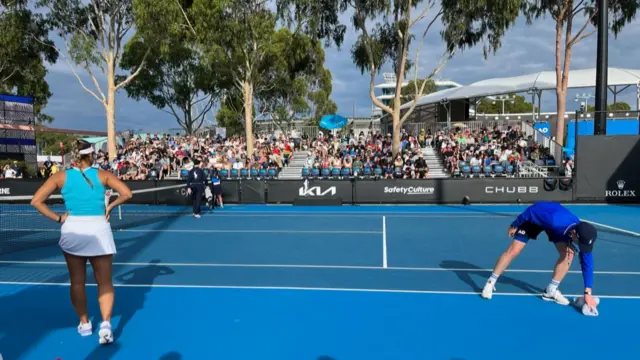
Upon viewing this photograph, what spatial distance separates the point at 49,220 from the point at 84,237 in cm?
1172

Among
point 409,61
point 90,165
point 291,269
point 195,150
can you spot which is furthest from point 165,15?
point 90,165

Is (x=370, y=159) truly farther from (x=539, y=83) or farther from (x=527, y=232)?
(x=539, y=83)

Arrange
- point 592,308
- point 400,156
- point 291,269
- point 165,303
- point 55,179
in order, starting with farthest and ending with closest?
point 400,156
point 291,269
point 165,303
point 592,308
point 55,179

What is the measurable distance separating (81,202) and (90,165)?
1.41ft

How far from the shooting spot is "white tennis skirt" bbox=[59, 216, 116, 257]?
457cm

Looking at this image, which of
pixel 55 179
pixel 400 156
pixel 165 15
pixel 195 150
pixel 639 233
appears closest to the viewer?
pixel 55 179

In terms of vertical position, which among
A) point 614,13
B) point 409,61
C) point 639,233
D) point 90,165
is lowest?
point 639,233

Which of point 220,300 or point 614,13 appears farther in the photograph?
point 614,13

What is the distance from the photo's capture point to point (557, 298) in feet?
20.1

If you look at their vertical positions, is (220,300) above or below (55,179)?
below

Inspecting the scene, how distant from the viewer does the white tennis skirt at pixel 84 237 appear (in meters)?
4.57

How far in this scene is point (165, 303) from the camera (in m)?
6.29

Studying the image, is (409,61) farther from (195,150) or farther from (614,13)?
(195,150)

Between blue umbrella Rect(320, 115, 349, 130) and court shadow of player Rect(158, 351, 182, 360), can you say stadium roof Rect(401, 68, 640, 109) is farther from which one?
court shadow of player Rect(158, 351, 182, 360)
